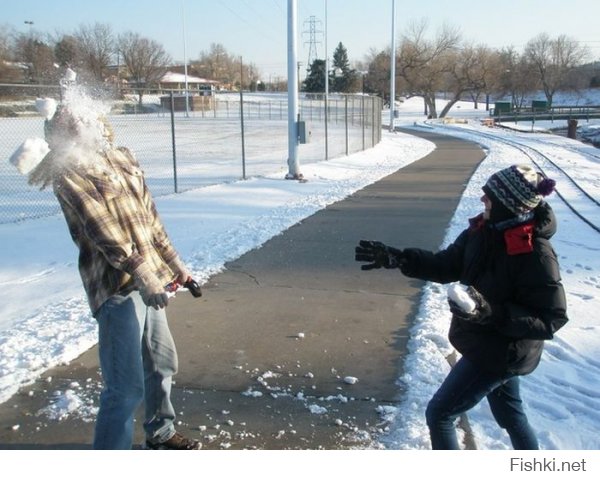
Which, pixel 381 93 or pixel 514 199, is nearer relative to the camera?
pixel 514 199

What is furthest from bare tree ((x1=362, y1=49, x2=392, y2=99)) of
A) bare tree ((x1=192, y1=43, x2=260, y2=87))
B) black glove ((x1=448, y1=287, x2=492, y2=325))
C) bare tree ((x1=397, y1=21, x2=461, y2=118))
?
black glove ((x1=448, y1=287, x2=492, y2=325))

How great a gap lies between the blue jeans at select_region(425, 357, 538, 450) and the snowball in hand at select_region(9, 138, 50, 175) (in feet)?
6.71

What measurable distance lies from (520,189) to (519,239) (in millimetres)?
212

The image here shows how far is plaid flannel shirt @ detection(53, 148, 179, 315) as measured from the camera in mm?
2469

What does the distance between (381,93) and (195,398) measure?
73.6 m

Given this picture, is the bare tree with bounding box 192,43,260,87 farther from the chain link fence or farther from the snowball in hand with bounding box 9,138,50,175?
the snowball in hand with bounding box 9,138,50,175

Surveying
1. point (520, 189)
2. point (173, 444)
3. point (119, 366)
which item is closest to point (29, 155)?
point (119, 366)

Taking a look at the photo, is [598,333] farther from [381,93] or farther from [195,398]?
[381,93]

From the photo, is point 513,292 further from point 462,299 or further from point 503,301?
point 462,299

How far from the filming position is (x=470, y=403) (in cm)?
267

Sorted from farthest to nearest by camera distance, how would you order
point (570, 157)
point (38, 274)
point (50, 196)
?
point (570, 157) < point (50, 196) < point (38, 274)

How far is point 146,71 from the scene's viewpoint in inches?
2450

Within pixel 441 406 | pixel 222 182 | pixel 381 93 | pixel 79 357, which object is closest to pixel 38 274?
pixel 79 357

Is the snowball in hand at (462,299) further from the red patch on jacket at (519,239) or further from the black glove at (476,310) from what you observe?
the red patch on jacket at (519,239)
